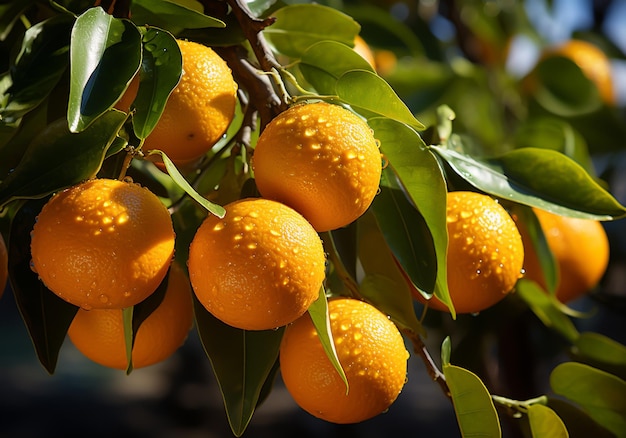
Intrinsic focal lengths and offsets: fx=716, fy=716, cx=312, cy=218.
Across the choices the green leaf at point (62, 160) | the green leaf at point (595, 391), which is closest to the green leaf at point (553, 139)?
the green leaf at point (595, 391)

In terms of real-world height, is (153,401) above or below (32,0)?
below

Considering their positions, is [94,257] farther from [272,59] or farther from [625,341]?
[625,341]

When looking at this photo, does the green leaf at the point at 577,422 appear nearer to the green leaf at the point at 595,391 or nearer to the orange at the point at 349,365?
the green leaf at the point at 595,391

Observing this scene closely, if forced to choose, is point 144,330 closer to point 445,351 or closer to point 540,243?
point 445,351

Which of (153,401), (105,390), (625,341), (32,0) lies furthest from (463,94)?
(105,390)

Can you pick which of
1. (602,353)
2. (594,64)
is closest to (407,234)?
(602,353)

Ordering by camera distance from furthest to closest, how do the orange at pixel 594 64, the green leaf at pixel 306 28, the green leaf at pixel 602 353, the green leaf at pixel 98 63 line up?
the orange at pixel 594 64
the green leaf at pixel 602 353
the green leaf at pixel 306 28
the green leaf at pixel 98 63

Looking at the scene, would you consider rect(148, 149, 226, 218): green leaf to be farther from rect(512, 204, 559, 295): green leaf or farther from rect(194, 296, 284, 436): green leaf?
rect(512, 204, 559, 295): green leaf
